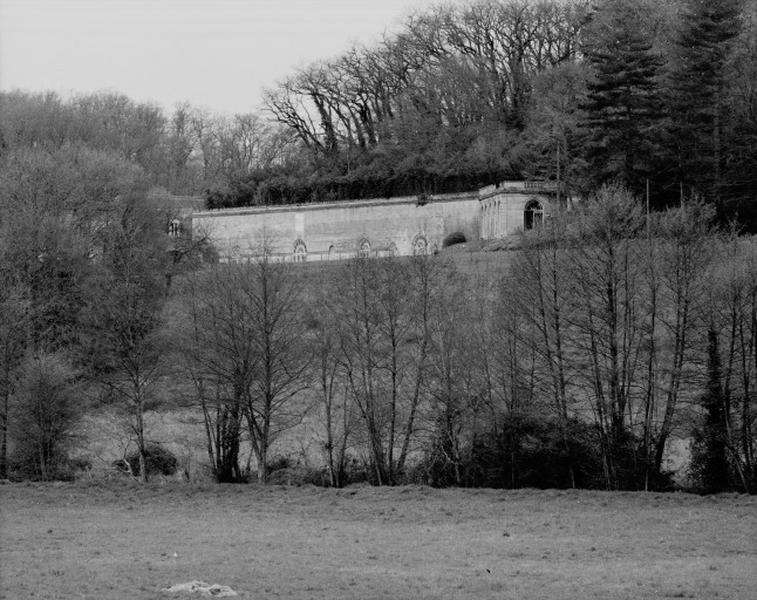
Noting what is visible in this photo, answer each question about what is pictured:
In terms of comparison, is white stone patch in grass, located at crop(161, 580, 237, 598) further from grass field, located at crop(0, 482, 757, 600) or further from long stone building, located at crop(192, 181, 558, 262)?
long stone building, located at crop(192, 181, 558, 262)

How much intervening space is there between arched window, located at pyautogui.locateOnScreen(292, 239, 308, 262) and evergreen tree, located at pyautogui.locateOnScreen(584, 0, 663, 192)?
19035 mm

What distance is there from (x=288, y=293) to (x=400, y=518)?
9720mm

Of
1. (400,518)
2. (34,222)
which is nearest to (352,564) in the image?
(400,518)

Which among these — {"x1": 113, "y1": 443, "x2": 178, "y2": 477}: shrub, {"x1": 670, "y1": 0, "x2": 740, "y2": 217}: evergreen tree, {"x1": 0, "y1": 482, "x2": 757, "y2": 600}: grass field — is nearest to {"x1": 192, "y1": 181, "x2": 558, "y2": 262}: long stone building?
{"x1": 670, "y1": 0, "x2": 740, "y2": 217}: evergreen tree

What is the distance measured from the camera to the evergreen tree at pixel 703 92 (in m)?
48.9

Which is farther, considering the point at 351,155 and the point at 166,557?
the point at 351,155

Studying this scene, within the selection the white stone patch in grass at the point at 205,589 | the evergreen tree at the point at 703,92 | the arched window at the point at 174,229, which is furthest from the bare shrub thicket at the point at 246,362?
the arched window at the point at 174,229

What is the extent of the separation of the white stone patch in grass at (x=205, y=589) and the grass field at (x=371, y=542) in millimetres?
234

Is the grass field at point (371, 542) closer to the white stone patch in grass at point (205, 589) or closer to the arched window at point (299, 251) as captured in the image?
the white stone patch in grass at point (205, 589)

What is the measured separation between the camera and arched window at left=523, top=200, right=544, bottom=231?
186ft

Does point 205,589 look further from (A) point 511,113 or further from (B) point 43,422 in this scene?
(A) point 511,113

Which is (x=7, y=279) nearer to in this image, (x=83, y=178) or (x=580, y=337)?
(x=83, y=178)

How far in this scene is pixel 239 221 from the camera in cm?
6888

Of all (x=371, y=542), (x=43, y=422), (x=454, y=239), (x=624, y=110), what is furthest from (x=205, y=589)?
(x=454, y=239)
